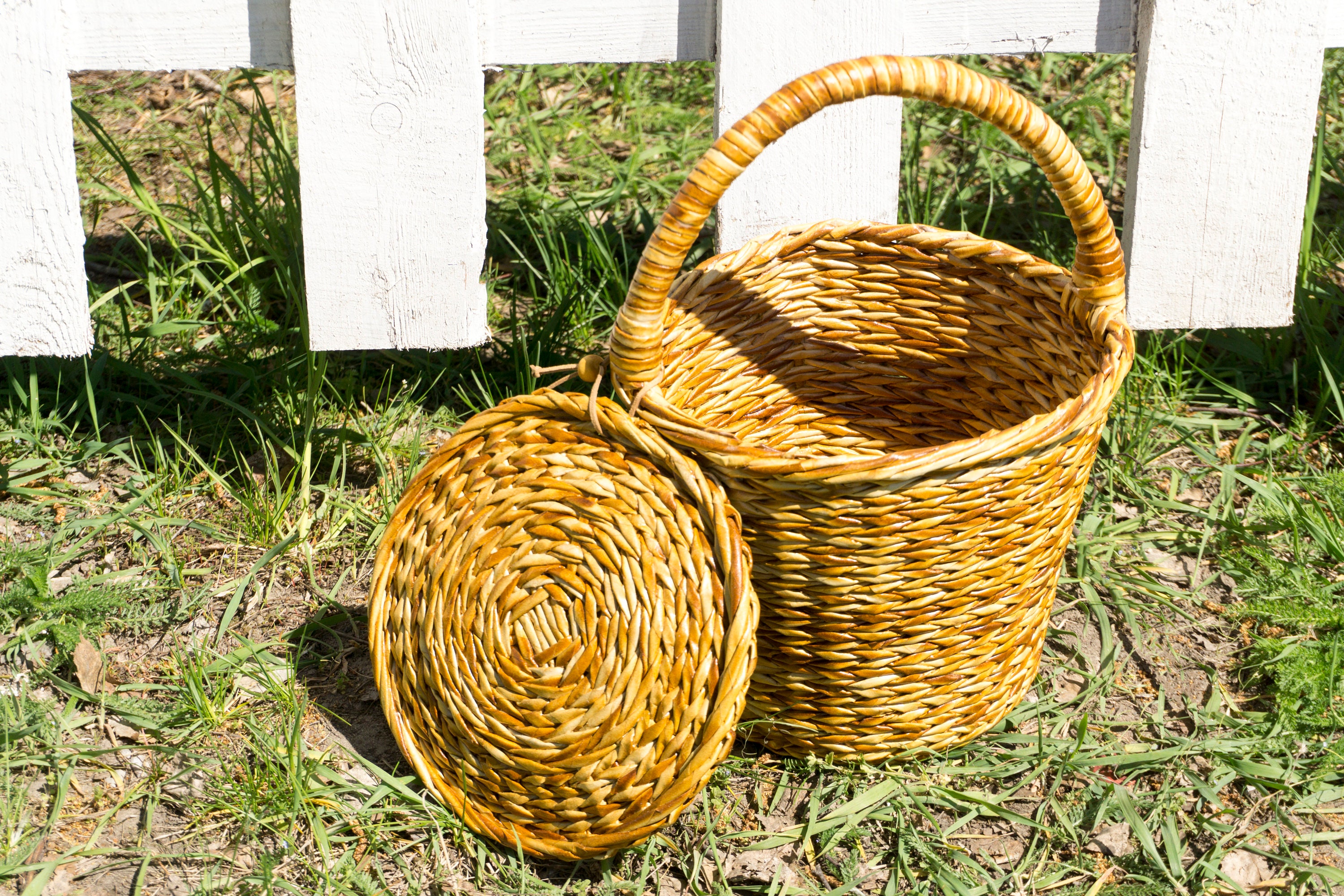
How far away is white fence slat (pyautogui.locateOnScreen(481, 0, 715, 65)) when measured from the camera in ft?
6.35

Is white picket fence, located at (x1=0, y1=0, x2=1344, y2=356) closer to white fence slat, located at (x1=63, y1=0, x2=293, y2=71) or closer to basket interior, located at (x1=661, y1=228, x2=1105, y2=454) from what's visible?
white fence slat, located at (x1=63, y1=0, x2=293, y2=71)

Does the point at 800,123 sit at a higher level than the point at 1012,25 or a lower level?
lower

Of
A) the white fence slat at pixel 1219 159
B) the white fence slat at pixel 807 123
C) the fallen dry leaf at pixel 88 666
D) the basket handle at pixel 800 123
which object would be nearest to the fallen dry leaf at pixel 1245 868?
the basket handle at pixel 800 123

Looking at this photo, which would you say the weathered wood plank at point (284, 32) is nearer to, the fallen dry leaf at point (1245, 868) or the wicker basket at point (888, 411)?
the wicker basket at point (888, 411)

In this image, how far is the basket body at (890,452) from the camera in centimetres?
145

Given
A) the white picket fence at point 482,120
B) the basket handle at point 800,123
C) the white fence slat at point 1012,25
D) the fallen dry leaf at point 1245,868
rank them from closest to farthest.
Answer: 1. the basket handle at point 800,123
2. the fallen dry leaf at point 1245,868
3. the white picket fence at point 482,120
4. the white fence slat at point 1012,25

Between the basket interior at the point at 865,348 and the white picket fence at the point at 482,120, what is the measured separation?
158 mm

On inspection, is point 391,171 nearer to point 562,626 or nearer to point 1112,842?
point 562,626

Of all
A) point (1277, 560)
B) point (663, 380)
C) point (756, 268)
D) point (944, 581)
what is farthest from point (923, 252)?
point (1277, 560)

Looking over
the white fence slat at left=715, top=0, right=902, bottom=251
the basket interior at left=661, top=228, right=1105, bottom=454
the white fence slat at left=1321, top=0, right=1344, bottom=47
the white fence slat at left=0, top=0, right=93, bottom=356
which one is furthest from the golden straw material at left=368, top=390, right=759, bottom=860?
the white fence slat at left=1321, top=0, right=1344, bottom=47

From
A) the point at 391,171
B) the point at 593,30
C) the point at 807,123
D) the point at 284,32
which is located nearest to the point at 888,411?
the point at 807,123

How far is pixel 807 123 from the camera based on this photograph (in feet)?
6.51

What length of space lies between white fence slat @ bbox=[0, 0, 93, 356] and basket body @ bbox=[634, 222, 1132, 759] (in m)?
0.93

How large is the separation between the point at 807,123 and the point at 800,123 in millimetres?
510
